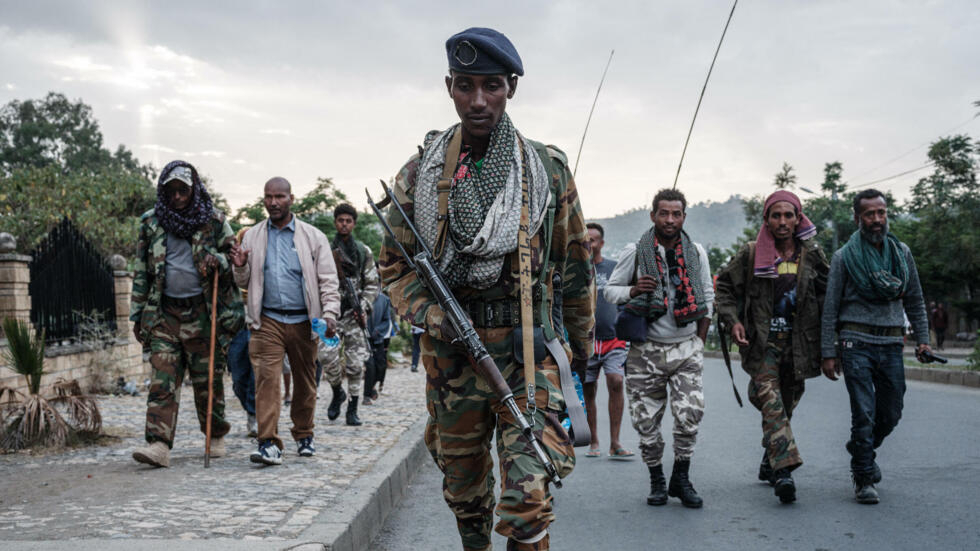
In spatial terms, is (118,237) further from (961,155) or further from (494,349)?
(961,155)

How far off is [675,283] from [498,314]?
3.18m

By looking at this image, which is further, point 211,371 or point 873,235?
point 211,371

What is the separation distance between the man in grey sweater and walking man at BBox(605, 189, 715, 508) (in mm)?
844

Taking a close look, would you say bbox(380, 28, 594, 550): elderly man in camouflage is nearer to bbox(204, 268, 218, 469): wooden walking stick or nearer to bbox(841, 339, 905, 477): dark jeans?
bbox(841, 339, 905, 477): dark jeans

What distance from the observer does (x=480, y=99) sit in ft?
10.1

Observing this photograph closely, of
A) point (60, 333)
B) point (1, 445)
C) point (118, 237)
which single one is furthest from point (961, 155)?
point (1, 445)

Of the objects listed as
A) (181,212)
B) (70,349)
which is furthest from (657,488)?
(70,349)

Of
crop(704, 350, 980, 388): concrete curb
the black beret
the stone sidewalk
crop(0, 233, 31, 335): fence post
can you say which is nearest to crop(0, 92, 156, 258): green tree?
crop(0, 233, 31, 335): fence post

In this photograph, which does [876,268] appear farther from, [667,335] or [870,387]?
[667,335]

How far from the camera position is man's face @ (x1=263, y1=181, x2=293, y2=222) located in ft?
21.6

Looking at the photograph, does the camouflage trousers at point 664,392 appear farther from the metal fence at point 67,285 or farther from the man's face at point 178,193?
the metal fence at point 67,285

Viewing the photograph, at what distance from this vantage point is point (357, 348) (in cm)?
927

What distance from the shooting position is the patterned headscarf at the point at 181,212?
634 centimetres

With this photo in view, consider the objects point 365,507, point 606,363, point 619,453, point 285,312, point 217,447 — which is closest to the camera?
point 365,507
